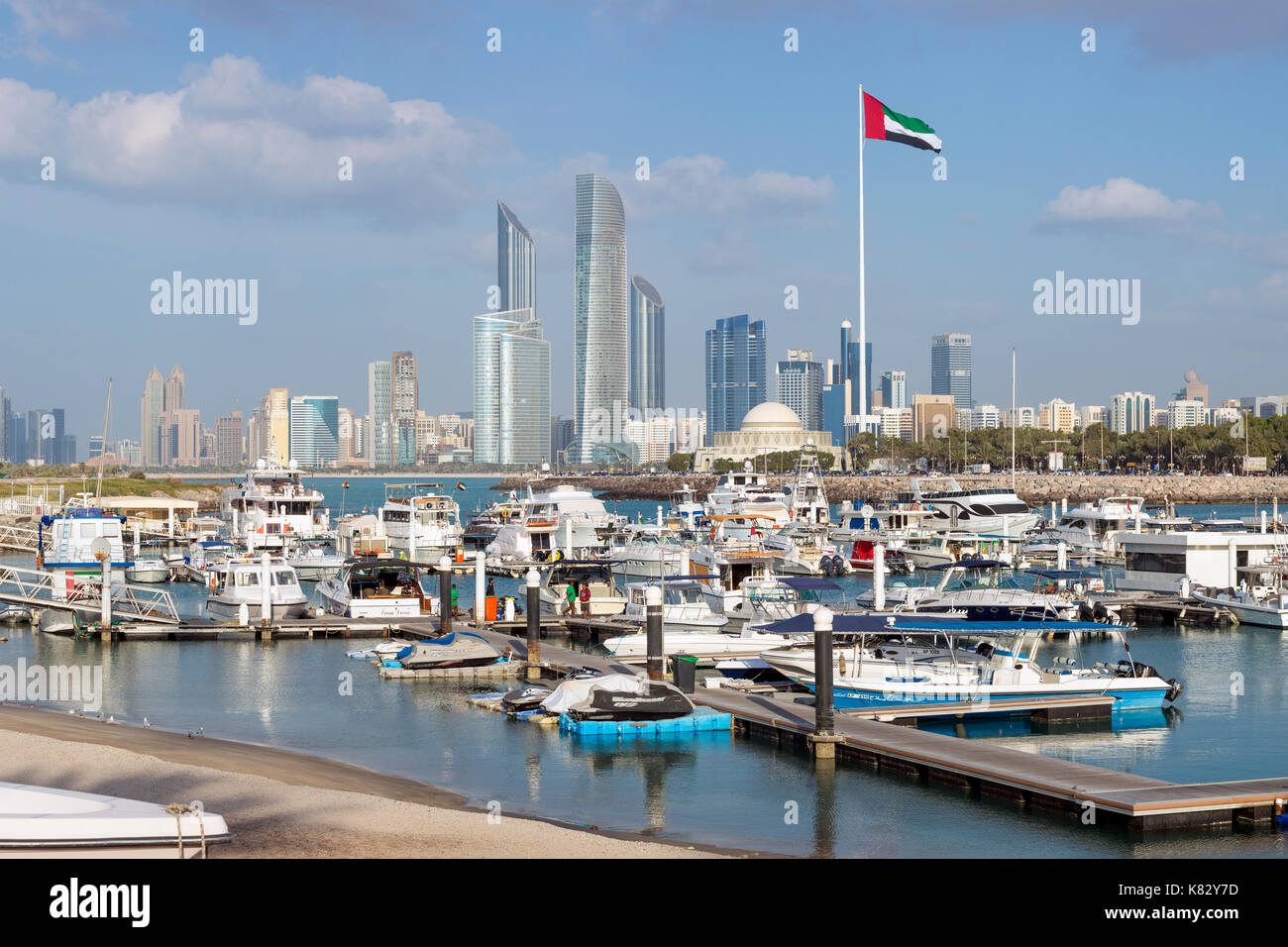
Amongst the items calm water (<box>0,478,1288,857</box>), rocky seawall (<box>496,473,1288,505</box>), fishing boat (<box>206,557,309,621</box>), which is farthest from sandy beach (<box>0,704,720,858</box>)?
rocky seawall (<box>496,473,1288,505</box>)

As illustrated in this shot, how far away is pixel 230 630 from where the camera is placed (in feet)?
147

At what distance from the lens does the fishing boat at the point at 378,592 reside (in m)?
47.1

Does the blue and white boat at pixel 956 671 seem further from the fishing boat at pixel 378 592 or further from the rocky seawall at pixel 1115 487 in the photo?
the rocky seawall at pixel 1115 487

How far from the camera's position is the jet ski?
36.7m


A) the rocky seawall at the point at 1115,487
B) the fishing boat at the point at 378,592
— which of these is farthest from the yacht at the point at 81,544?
the rocky seawall at the point at 1115,487

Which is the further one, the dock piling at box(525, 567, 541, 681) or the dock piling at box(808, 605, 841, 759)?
the dock piling at box(525, 567, 541, 681)

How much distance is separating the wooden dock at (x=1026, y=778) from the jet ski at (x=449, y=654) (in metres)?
9.23

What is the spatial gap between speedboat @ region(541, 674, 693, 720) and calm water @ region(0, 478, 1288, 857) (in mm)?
816

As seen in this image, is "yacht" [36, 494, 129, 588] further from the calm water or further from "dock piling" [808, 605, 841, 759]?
"dock piling" [808, 605, 841, 759]

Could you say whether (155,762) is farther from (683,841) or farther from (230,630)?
(230,630)

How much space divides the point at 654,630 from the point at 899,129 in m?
27.1

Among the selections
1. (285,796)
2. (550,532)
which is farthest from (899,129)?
(285,796)
